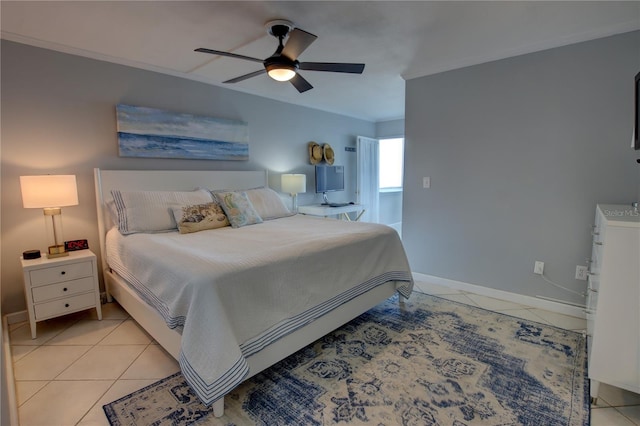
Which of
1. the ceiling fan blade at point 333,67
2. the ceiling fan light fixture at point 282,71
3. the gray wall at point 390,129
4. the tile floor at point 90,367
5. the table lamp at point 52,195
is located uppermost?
the gray wall at point 390,129

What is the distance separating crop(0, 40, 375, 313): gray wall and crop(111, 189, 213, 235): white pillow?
1.37 feet

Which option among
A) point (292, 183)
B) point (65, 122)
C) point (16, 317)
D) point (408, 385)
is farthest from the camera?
point (292, 183)

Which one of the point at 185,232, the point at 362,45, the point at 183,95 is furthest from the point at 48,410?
the point at 362,45

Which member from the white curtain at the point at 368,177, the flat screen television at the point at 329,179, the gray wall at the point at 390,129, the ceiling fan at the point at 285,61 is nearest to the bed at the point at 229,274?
the ceiling fan at the point at 285,61

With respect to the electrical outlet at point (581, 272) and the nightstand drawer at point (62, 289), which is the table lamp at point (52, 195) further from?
the electrical outlet at point (581, 272)

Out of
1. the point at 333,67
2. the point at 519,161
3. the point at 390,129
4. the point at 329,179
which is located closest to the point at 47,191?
the point at 333,67

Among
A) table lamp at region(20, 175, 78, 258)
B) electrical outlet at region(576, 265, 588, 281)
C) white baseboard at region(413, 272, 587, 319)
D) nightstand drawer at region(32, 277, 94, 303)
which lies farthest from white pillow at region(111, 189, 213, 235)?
electrical outlet at region(576, 265, 588, 281)

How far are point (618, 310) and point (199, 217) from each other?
113 inches

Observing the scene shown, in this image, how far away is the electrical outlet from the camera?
2.61 m

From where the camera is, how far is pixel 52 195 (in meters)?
2.34

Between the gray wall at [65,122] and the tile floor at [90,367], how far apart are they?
59 centimetres

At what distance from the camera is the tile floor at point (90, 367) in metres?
1.60

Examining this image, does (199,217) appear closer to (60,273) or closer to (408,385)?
(60,273)

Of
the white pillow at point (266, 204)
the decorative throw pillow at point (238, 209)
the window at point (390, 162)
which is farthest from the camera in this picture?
the window at point (390, 162)
